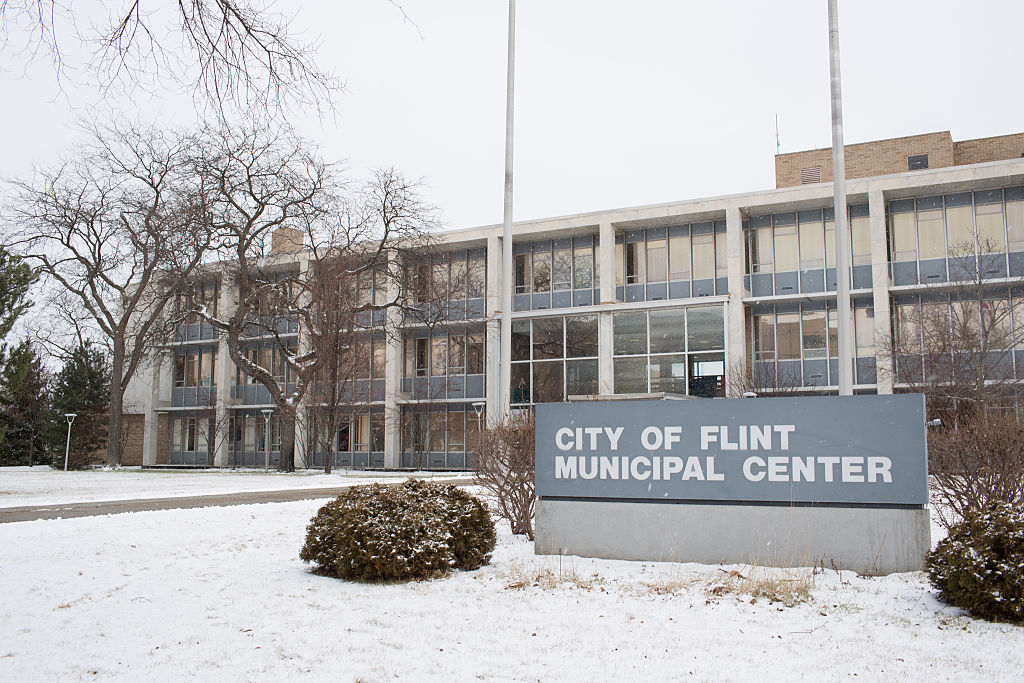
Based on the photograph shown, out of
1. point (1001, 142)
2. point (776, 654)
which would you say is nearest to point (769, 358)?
point (1001, 142)

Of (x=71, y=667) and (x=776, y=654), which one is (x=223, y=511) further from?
(x=776, y=654)

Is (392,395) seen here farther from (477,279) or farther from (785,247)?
(785,247)

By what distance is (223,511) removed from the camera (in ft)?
49.1

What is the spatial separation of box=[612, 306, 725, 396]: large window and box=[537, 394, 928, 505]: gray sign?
86.5 feet

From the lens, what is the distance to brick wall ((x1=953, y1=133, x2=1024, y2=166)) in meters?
37.5

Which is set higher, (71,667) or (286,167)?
(286,167)

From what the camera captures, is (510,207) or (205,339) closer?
(510,207)

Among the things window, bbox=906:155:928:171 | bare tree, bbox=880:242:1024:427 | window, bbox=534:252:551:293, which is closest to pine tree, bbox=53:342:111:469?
window, bbox=534:252:551:293

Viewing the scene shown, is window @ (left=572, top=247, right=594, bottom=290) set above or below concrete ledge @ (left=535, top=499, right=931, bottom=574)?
above

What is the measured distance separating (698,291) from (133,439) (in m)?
37.2

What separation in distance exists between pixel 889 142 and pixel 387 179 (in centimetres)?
2230

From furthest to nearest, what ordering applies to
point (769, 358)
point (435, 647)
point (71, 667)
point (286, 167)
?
1. point (769, 358)
2. point (286, 167)
3. point (435, 647)
4. point (71, 667)

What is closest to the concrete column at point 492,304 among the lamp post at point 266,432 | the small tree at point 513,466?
the lamp post at point 266,432

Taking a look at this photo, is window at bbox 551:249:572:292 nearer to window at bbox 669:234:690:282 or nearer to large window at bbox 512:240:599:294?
large window at bbox 512:240:599:294
